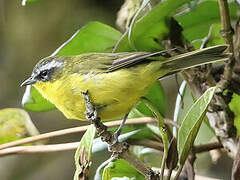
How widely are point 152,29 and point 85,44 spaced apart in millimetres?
261

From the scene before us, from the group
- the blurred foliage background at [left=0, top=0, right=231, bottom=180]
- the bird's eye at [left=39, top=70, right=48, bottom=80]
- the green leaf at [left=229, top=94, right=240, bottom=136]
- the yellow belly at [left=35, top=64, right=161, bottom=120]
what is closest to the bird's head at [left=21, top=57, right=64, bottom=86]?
the bird's eye at [left=39, top=70, right=48, bottom=80]

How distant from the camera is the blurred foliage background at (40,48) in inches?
118

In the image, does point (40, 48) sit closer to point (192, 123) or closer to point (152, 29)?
point (152, 29)

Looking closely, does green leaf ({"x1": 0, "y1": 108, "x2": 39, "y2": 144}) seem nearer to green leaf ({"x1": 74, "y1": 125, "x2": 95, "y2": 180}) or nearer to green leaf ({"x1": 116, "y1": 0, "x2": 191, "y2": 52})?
green leaf ({"x1": 116, "y1": 0, "x2": 191, "y2": 52})

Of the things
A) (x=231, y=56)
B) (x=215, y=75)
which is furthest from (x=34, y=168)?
(x=231, y=56)

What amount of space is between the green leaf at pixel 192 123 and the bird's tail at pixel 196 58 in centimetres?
16

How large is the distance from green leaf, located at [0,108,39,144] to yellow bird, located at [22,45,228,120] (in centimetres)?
34

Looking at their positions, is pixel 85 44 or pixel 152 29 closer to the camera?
pixel 152 29

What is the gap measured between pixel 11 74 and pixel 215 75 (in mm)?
1805

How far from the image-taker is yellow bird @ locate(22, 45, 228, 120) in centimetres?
139

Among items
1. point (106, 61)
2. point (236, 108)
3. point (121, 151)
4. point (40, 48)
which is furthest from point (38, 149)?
point (40, 48)

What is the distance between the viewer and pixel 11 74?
124 inches

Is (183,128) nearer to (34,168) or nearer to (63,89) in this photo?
(63,89)

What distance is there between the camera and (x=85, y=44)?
173 cm
